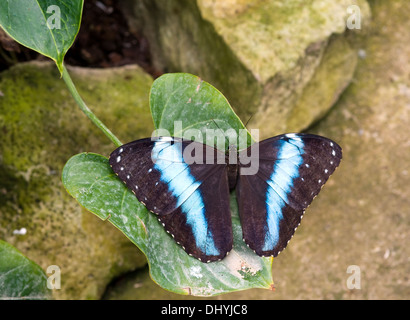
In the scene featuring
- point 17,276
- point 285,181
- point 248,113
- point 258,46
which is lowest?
point 17,276

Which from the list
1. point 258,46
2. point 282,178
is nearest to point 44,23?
point 282,178

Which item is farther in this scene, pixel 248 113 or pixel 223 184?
pixel 248 113

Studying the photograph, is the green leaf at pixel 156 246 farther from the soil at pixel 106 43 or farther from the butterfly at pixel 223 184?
the soil at pixel 106 43

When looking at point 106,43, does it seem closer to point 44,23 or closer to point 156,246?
point 44,23

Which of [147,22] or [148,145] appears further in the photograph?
[147,22]

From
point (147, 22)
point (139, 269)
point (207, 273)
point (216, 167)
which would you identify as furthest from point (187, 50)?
point (207, 273)
